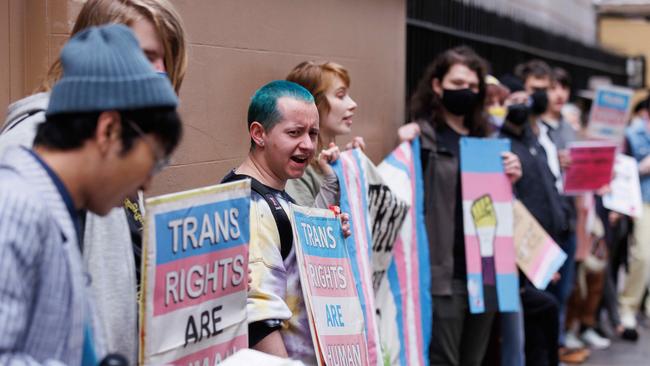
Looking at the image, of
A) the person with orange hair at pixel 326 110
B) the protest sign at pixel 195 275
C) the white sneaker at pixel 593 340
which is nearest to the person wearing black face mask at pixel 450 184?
the person with orange hair at pixel 326 110

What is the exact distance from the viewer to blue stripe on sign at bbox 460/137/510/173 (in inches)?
245

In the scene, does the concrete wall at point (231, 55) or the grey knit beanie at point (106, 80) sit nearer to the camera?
the grey knit beanie at point (106, 80)

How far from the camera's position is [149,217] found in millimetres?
2961

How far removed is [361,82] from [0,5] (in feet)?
10.2

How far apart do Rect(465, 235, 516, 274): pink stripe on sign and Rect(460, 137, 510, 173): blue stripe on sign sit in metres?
0.41

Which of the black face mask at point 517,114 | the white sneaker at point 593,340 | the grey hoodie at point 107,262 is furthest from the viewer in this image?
the white sneaker at point 593,340

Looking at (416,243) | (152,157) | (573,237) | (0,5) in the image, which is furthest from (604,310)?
(152,157)

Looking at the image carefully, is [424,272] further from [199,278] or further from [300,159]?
[199,278]

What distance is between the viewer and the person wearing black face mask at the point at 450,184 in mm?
6117

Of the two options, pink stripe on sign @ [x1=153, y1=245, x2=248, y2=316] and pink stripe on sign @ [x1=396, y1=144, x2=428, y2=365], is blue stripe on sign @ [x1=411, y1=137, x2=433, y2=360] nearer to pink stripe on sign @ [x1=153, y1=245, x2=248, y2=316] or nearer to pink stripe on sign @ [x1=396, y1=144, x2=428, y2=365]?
pink stripe on sign @ [x1=396, y1=144, x2=428, y2=365]

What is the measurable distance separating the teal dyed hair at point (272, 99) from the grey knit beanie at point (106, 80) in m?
1.76

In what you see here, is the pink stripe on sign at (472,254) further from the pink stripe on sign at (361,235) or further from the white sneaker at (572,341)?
the white sneaker at (572,341)

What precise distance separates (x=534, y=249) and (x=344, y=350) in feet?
9.32

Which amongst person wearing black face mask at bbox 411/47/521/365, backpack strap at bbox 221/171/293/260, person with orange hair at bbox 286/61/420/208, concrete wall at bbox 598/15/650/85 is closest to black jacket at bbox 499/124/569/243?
person wearing black face mask at bbox 411/47/521/365
